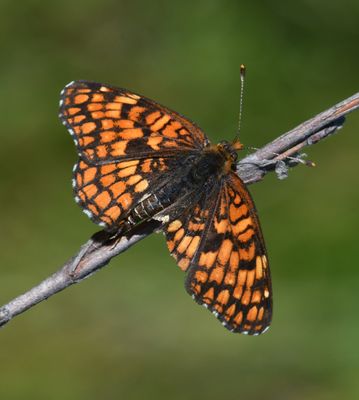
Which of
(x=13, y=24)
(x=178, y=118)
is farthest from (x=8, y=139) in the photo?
(x=178, y=118)

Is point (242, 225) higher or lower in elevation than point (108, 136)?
lower

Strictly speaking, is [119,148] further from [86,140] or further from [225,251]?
[225,251]

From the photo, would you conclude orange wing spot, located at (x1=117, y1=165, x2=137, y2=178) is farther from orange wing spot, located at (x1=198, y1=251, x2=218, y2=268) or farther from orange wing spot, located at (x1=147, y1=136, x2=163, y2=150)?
orange wing spot, located at (x1=198, y1=251, x2=218, y2=268)

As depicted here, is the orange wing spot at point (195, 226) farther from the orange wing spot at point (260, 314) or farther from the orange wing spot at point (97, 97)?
the orange wing spot at point (97, 97)

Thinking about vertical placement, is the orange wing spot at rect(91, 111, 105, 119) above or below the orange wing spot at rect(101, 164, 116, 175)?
above

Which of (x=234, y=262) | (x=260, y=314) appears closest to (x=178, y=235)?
(x=234, y=262)

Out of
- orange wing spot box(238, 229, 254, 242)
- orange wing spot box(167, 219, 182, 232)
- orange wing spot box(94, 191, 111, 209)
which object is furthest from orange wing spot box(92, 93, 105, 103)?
orange wing spot box(238, 229, 254, 242)

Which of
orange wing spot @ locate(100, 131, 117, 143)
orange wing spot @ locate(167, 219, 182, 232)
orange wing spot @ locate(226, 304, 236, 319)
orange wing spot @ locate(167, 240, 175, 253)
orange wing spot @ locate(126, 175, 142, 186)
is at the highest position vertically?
orange wing spot @ locate(100, 131, 117, 143)
